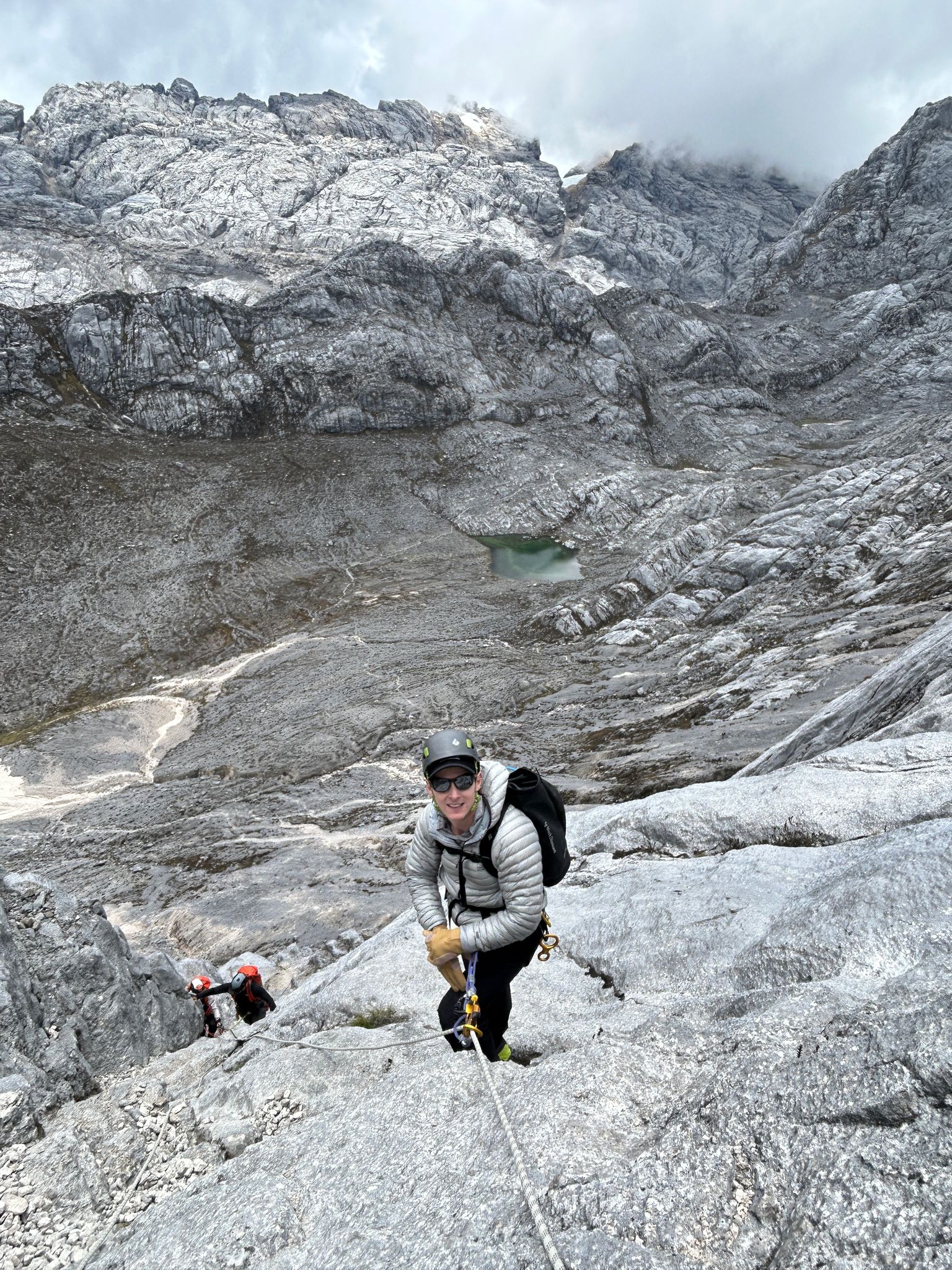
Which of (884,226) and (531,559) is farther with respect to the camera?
(884,226)

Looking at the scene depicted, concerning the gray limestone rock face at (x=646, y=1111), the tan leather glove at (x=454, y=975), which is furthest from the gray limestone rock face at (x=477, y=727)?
Answer: the tan leather glove at (x=454, y=975)

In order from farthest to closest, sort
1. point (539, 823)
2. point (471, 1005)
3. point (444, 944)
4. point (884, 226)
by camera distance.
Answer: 1. point (884, 226)
2. point (471, 1005)
3. point (444, 944)
4. point (539, 823)

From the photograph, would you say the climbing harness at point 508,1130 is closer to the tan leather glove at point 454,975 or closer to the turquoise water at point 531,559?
the tan leather glove at point 454,975

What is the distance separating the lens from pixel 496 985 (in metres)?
5.44

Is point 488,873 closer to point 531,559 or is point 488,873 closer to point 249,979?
point 249,979

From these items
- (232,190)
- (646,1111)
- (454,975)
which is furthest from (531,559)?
(232,190)

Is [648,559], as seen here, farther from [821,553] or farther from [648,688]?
[648,688]

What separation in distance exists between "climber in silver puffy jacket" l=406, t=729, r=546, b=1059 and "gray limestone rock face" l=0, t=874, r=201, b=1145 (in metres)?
5.07

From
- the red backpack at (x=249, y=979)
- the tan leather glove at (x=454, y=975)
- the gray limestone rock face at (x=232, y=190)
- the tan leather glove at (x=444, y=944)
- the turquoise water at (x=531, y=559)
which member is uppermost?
the gray limestone rock face at (x=232, y=190)

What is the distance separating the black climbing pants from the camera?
5398 millimetres

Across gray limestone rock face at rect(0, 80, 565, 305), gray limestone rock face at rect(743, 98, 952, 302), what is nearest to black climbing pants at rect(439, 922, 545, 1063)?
gray limestone rock face at rect(0, 80, 565, 305)

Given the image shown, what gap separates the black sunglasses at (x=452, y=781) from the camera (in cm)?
466

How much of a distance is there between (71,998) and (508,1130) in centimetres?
830

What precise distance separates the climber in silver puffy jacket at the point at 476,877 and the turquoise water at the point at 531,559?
5973 centimetres
